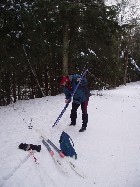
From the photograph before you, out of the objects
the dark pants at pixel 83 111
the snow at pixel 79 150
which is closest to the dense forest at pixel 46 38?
the snow at pixel 79 150

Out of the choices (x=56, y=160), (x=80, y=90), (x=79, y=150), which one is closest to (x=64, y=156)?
(x=56, y=160)

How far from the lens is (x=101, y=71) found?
2528cm

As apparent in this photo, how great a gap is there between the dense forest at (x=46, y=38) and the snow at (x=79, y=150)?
12.4 feet

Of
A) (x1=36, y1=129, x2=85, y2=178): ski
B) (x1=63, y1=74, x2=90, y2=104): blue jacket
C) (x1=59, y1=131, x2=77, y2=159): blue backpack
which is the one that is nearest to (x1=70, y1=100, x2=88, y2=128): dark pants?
(x1=63, y1=74, x2=90, y2=104): blue jacket

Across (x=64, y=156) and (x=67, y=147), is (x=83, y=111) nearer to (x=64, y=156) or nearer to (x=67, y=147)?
(x=67, y=147)

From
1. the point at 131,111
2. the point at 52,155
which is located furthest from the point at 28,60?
the point at 52,155

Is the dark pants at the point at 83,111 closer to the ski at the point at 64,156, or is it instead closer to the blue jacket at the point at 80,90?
the blue jacket at the point at 80,90

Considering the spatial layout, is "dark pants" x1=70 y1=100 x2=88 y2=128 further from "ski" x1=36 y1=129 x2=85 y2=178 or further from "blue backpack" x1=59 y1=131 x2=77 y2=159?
"blue backpack" x1=59 y1=131 x2=77 y2=159

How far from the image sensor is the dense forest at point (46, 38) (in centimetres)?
1348

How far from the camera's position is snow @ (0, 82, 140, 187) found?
5.52 m

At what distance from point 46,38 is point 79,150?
10261 millimetres

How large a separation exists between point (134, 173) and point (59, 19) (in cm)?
1113

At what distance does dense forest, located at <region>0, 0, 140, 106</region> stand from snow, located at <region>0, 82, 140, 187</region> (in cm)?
379

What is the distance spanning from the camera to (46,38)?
53.2 ft
